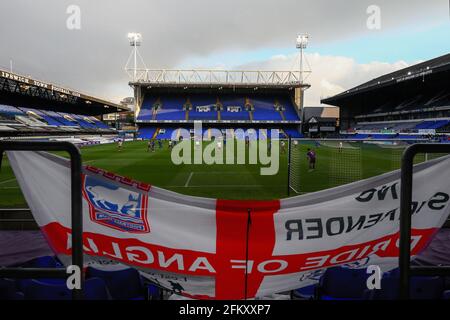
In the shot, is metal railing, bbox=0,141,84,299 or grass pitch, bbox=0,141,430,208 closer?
metal railing, bbox=0,141,84,299

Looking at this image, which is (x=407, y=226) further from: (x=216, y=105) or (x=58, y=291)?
(x=216, y=105)

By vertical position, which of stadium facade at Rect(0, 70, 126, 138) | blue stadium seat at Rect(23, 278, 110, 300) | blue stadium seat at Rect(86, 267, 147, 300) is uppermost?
stadium facade at Rect(0, 70, 126, 138)

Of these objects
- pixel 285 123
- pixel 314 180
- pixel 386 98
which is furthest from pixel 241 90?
pixel 314 180

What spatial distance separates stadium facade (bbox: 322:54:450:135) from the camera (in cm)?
4519

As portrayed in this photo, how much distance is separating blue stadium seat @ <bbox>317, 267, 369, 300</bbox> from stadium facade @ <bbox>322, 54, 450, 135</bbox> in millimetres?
39670

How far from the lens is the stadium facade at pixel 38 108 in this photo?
39.7 m

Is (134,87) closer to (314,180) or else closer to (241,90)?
(241,90)

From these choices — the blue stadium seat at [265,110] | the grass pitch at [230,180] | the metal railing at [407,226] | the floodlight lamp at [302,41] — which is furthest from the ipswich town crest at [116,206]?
the blue stadium seat at [265,110]

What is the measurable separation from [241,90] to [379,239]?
73659mm

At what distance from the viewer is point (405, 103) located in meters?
58.2

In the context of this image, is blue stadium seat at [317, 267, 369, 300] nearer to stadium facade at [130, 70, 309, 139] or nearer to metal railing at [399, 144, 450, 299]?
metal railing at [399, 144, 450, 299]

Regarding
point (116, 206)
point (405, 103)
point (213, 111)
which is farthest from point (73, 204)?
point (213, 111)

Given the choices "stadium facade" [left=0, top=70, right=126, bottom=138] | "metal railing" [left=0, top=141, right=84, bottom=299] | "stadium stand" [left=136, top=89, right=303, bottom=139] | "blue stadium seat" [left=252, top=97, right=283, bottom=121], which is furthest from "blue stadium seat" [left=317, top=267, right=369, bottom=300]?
"blue stadium seat" [left=252, top=97, right=283, bottom=121]

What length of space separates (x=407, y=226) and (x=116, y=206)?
5.14 ft
